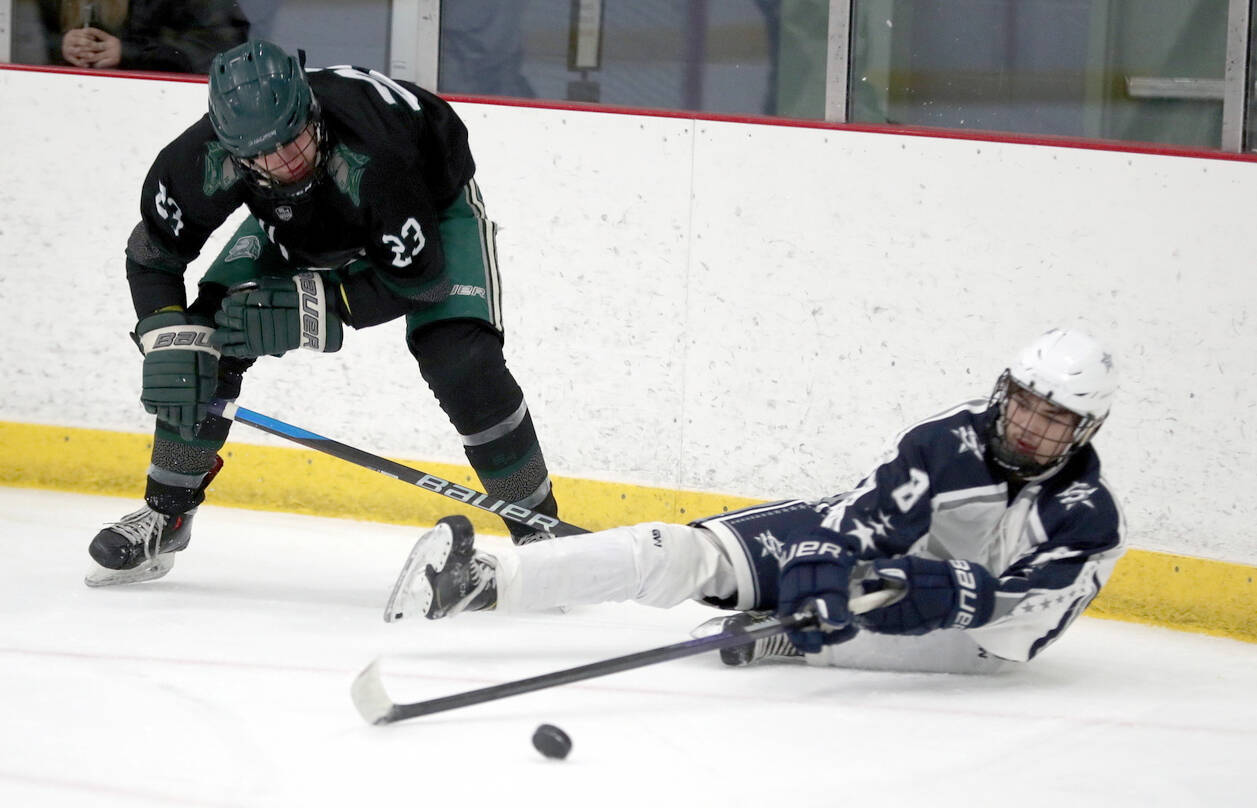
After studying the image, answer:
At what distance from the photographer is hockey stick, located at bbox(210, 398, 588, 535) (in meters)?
2.60

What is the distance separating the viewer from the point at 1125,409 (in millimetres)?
3074

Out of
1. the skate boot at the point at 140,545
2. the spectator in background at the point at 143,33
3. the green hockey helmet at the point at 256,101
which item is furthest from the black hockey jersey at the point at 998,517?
the spectator in background at the point at 143,33

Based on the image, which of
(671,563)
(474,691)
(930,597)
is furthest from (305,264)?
(930,597)

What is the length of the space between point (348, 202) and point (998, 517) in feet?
4.17

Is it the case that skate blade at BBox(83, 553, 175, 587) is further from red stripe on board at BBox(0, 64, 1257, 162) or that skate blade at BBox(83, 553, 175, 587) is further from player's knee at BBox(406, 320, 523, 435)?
Answer: red stripe on board at BBox(0, 64, 1257, 162)

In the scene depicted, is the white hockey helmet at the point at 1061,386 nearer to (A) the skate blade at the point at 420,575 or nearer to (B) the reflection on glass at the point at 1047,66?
(A) the skate blade at the point at 420,575

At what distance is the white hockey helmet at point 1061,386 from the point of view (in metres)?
2.03

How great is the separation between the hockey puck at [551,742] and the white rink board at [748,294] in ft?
5.66

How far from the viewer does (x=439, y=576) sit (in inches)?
77.9

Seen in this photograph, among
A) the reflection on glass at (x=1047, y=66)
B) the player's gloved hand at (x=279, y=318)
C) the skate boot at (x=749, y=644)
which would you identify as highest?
the reflection on glass at (x=1047, y=66)

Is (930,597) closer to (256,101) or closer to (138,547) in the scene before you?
(256,101)

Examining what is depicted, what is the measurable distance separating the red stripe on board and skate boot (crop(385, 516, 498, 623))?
67.2 inches

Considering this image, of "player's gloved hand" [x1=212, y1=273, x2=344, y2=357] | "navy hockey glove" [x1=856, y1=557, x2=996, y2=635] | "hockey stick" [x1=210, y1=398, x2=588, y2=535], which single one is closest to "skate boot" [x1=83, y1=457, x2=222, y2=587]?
"hockey stick" [x1=210, y1=398, x2=588, y2=535]

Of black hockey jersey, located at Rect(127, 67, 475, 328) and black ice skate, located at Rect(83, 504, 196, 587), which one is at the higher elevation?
black hockey jersey, located at Rect(127, 67, 475, 328)
